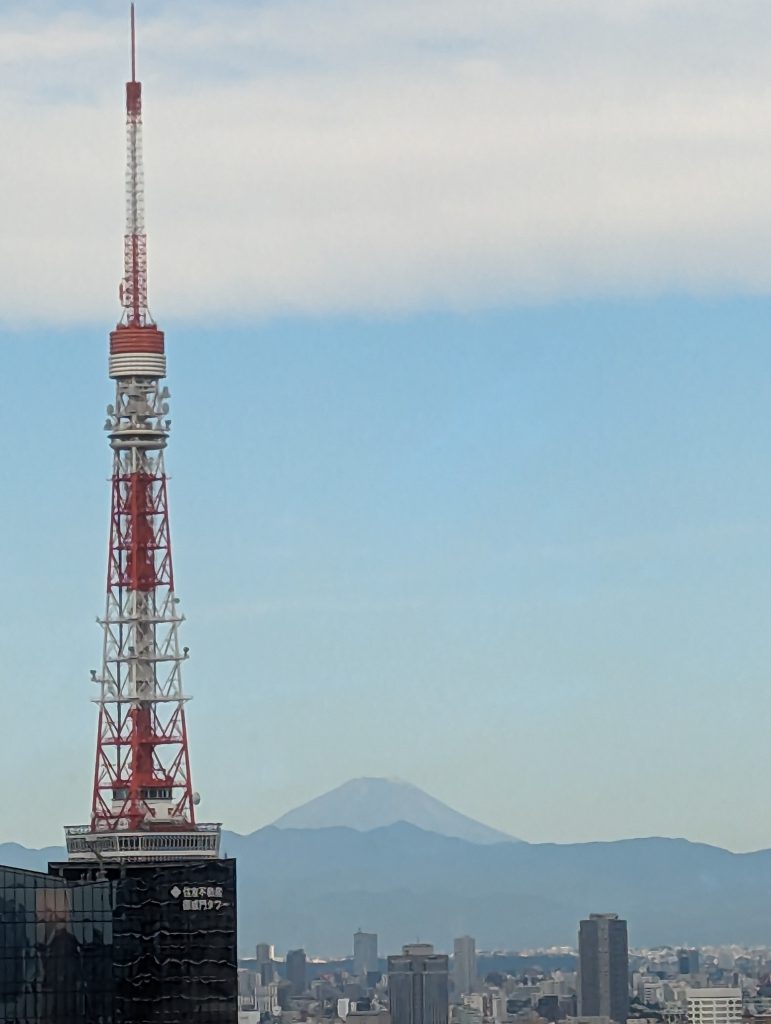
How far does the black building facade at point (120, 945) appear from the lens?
85.3 metres

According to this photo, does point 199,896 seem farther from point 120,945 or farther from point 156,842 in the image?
point 156,842

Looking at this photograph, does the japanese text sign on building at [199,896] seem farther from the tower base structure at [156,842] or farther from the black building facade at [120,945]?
the tower base structure at [156,842]

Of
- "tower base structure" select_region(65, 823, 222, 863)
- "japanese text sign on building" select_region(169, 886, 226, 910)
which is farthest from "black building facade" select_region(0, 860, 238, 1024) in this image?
"tower base structure" select_region(65, 823, 222, 863)

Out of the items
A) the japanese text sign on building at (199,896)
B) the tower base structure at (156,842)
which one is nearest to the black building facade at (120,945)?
the japanese text sign on building at (199,896)

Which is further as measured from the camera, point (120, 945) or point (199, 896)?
point (199, 896)

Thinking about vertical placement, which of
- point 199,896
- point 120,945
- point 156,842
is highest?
point 156,842

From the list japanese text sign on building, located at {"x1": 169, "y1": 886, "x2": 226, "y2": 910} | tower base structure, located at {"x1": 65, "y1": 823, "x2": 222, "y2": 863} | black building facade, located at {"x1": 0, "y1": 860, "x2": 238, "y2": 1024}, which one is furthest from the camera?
tower base structure, located at {"x1": 65, "y1": 823, "x2": 222, "y2": 863}

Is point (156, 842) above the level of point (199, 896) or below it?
above

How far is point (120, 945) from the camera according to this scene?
288 ft

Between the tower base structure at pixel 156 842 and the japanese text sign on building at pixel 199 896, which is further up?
the tower base structure at pixel 156 842

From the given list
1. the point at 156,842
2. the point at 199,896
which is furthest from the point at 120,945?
the point at 156,842

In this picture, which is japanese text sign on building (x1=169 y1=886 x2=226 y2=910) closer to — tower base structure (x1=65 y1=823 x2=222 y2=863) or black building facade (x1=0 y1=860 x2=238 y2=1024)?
black building facade (x1=0 y1=860 x2=238 y2=1024)

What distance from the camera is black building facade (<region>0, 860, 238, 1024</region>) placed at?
85.3 metres

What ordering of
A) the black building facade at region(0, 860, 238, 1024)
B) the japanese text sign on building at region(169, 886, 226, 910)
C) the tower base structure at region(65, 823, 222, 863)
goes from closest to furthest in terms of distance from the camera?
the black building facade at region(0, 860, 238, 1024)
the japanese text sign on building at region(169, 886, 226, 910)
the tower base structure at region(65, 823, 222, 863)
